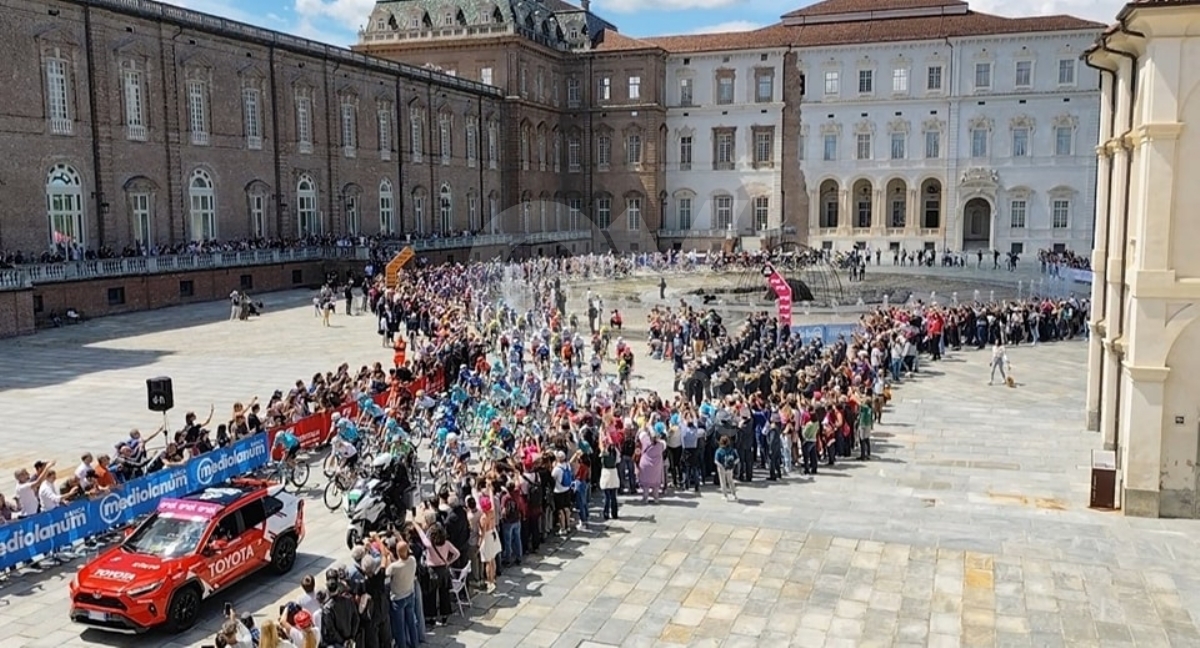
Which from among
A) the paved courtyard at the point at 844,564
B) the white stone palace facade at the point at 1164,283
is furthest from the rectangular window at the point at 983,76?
the white stone palace facade at the point at 1164,283

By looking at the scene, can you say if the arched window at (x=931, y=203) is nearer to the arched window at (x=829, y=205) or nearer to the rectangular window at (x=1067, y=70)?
the arched window at (x=829, y=205)

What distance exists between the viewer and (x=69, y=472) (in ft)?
59.0

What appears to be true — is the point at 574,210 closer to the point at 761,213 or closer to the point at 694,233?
the point at 694,233

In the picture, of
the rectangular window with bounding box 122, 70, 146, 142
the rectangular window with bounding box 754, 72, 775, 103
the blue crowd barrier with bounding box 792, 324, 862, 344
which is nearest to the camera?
the blue crowd barrier with bounding box 792, 324, 862, 344

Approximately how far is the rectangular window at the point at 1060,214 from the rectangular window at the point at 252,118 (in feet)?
163

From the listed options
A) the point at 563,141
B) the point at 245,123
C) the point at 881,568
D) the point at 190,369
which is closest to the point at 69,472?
the point at 190,369

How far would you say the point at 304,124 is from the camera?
5144cm

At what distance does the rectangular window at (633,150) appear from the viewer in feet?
251

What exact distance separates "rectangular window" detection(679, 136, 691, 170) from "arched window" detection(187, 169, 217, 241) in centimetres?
3954

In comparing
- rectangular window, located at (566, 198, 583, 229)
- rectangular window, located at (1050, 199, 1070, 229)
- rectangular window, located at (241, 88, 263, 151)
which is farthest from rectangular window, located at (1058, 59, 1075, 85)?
rectangular window, located at (241, 88, 263, 151)

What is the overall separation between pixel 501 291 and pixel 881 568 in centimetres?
3343

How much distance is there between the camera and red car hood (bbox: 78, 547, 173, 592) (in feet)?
38.2

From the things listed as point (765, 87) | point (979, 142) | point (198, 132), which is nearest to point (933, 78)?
point (979, 142)

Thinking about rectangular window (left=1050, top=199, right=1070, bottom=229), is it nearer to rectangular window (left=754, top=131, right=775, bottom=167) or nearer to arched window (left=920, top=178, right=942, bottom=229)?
arched window (left=920, top=178, right=942, bottom=229)
